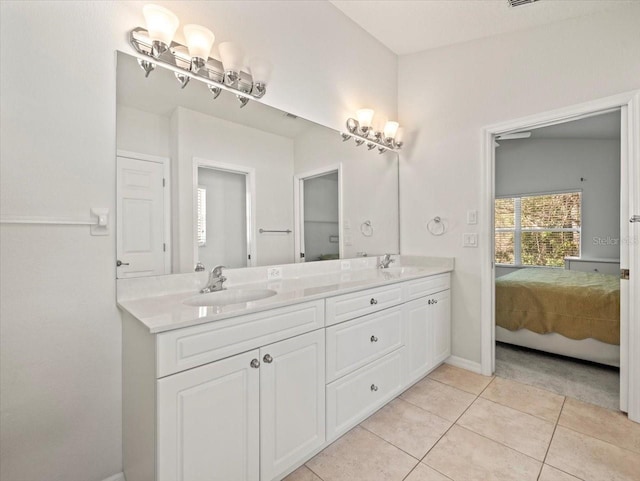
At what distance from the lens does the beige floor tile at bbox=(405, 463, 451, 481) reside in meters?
1.44

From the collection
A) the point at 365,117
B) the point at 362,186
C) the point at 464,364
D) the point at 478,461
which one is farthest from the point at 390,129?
the point at 478,461

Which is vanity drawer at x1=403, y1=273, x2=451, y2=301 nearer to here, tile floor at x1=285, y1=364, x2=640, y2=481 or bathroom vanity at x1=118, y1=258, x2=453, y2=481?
bathroom vanity at x1=118, y1=258, x2=453, y2=481

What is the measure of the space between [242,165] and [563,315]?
2951 millimetres

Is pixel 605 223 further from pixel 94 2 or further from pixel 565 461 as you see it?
pixel 94 2

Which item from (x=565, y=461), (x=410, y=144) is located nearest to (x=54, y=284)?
(x=565, y=461)

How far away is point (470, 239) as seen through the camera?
2551 mm

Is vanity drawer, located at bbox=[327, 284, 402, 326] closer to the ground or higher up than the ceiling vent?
closer to the ground

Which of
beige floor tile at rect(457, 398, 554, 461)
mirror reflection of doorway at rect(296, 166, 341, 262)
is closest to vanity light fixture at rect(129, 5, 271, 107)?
mirror reflection of doorway at rect(296, 166, 341, 262)

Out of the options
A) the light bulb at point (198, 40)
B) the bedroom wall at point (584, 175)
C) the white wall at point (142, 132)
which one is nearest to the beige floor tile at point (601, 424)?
the white wall at point (142, 132)

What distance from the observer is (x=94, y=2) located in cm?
132

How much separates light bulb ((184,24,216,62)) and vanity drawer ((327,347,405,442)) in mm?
1805

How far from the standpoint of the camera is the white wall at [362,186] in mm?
2334

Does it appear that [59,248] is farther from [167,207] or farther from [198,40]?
[198,40]

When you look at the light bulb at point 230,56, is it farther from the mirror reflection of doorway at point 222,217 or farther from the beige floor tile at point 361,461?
the beige floor tile at point 361,461
